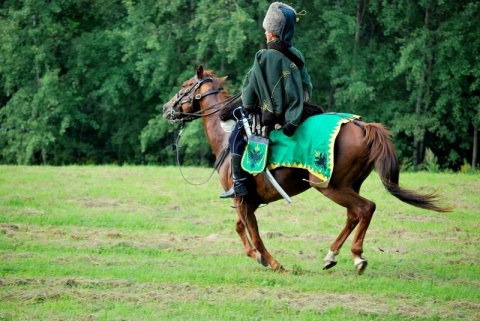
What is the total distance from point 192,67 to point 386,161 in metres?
23.5

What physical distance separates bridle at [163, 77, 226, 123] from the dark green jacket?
1251mm

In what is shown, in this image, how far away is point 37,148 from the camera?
3266 centimetres

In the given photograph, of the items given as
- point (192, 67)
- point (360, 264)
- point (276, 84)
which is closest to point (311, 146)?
point (276, 84)

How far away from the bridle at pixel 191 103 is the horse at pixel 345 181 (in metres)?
0.08

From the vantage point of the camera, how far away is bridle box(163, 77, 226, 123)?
11.2 meters

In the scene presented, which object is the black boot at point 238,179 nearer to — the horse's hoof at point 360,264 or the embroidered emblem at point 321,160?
the embroidered emblem at point 321,160

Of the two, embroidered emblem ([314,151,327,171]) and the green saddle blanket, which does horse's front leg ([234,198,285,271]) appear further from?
embroidered emblem ([314,151,327,171])

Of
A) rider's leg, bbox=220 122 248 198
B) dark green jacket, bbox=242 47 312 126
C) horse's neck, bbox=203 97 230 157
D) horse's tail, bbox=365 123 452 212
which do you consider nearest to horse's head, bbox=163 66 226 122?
horse's neck, bbox=203 97 230 157

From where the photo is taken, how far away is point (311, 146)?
32.2 feet

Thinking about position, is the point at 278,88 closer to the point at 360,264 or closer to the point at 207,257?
the point at 360,264

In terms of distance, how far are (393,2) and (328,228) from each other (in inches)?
708

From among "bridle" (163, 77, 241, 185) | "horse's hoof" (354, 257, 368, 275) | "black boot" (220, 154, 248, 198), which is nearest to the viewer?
"horse's hoof" (354, 257, 368, 275)

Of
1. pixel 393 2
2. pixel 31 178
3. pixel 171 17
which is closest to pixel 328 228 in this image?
pixel 31 178

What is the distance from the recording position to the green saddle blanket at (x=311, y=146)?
9.70m
